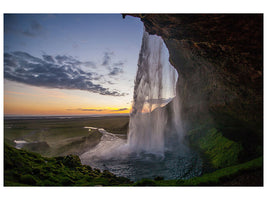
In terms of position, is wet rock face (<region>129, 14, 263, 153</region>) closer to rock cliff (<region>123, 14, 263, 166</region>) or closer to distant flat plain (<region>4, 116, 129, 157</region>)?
rock cliff (<region>123, 14, 263, 166</region>)

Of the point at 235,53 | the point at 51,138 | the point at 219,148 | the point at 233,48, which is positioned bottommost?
the point at 51,138

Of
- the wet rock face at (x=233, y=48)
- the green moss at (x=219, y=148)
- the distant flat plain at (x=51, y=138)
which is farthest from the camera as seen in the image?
the distant flat plain at (x=51, y=138)

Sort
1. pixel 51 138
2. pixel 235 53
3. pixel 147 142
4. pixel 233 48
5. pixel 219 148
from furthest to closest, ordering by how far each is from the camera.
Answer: pixel 51 138 → pixel 147 142 → pixel 219 148 → pixel 235 53 → pixel 233 48

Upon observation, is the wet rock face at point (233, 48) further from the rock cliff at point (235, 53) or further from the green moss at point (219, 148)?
the green moss at point (219, 148)

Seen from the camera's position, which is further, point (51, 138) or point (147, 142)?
point (51, 138)

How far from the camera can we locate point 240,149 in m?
6.16

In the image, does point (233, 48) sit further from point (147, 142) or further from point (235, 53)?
point (147, 142)

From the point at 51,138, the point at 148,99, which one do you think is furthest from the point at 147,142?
the point at 51,138

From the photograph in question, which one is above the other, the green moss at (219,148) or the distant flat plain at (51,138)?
the green moss at (219,148)

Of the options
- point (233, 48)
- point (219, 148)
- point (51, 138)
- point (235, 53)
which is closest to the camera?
point (233, 48)

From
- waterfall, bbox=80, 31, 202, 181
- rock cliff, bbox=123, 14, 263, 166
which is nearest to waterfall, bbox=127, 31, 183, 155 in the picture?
waterfall, bbox=80, 31, 202, 181

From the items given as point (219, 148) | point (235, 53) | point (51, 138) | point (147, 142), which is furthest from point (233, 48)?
point (51, 138)

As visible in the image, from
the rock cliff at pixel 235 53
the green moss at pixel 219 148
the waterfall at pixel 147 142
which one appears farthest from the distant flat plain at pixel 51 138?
the green moss at pixel 219 148

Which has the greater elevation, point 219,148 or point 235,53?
point 235,53
